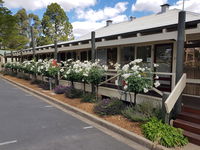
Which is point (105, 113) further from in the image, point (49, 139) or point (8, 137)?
point (8, 137)

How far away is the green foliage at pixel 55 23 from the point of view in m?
34.2

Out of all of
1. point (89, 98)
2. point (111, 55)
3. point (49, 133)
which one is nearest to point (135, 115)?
point (49, 133)

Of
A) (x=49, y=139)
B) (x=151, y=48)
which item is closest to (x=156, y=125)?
(x=49, y=139)

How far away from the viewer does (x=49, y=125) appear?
4707 mm

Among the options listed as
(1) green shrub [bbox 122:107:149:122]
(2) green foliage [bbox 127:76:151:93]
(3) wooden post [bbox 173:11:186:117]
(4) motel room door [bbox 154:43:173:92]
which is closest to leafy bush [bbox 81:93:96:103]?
(1) green shrub [bbox 122:107:149:122]

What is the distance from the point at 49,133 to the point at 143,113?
275 cm

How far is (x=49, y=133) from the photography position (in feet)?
13.6

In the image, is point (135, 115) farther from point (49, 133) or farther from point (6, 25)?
point (6, 25)

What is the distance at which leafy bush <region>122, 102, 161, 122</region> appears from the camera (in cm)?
443

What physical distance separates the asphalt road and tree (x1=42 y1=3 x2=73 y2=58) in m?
30.8

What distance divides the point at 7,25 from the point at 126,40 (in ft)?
82.5

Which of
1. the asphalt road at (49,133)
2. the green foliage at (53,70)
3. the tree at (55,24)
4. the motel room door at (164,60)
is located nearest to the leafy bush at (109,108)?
the asphalt road at (49,133)

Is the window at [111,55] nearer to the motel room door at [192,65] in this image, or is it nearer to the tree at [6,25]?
the motel room door at [192,65]

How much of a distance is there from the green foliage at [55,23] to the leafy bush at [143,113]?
32268 millimetres
